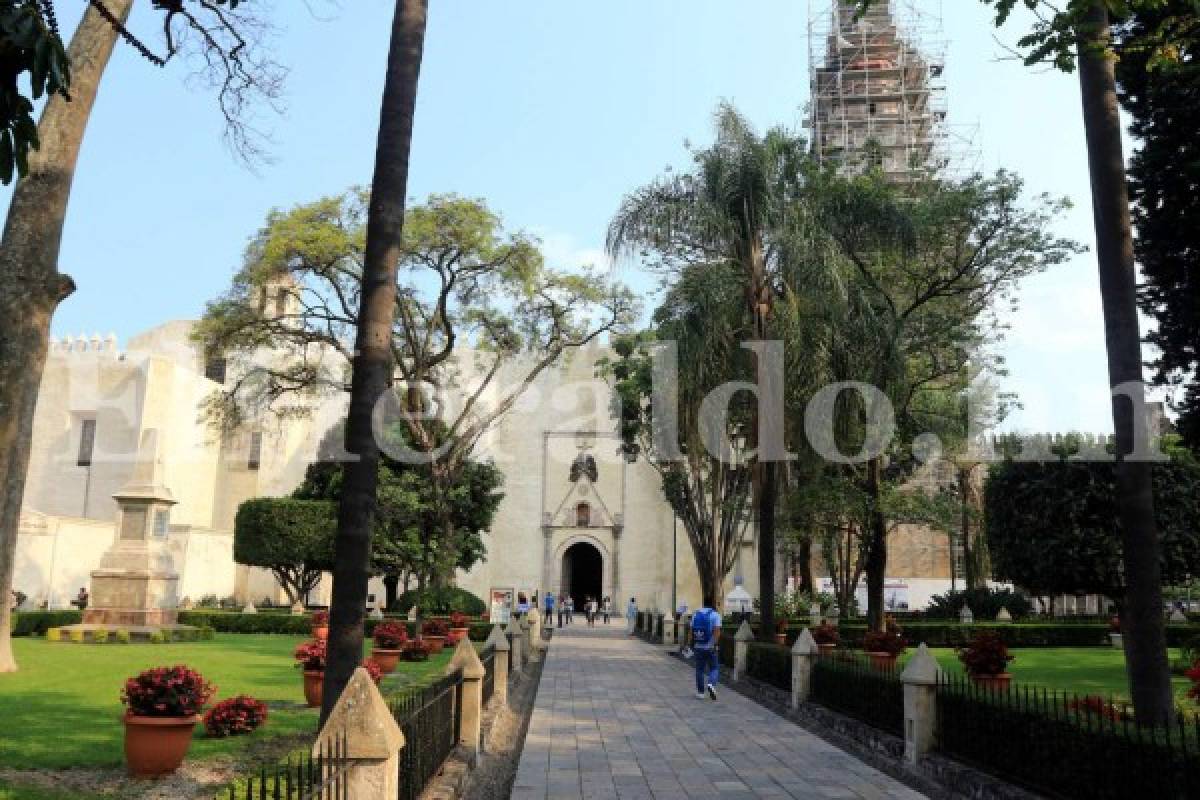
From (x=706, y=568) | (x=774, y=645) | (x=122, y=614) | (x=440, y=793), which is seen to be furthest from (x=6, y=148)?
(x=706, y=568)

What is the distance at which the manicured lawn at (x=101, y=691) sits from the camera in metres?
8.34

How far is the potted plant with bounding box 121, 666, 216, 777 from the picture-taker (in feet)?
24.8

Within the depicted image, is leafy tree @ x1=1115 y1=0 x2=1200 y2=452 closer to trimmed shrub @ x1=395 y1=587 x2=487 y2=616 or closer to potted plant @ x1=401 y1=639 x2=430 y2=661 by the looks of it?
potted plant @ x1=401 y1=639 x2=430 y2=661

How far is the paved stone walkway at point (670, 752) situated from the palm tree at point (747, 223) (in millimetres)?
4027

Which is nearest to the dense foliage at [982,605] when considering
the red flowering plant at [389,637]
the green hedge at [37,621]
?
the red flowering plant at [389,637]

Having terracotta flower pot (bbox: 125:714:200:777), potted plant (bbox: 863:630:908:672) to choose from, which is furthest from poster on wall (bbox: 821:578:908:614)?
terracotta flower pot (bbox: 125:714:200:777)

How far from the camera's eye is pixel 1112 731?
6367 millimetres

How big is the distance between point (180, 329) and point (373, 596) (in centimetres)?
1828

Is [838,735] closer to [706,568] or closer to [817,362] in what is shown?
[817,362]

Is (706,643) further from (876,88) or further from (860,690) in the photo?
(876,88)

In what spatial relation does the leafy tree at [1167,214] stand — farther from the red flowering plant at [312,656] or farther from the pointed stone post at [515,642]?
the red flowering plant at [312,656]

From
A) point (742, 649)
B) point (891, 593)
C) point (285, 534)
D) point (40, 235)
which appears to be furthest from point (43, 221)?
point (891, 593)

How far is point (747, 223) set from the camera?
58.0 feet

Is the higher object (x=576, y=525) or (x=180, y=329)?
(x=180, y=329)
